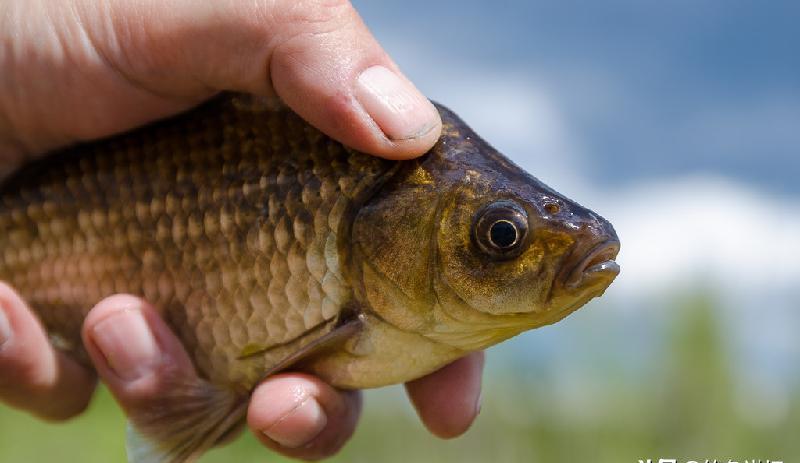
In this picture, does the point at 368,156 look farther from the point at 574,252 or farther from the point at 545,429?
the point at 545,429

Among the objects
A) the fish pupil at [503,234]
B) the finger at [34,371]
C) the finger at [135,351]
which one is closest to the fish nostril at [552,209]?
the fish pupil at [503,234]

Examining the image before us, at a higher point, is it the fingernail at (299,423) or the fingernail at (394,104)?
the fingernail at (394,104)

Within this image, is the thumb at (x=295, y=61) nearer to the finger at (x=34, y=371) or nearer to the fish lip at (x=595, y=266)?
the fish lip at (x=595, y=266)

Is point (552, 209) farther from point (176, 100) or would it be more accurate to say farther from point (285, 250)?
point (176, 100)

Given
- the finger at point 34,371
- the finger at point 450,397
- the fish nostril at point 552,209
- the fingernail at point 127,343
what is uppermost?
the fish nostril at point 552,209

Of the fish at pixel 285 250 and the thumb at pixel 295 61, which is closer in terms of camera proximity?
the fish at pixel 285 250

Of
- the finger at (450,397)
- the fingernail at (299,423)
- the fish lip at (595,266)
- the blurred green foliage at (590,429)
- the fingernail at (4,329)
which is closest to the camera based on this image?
A: the fish lip at (595,266)

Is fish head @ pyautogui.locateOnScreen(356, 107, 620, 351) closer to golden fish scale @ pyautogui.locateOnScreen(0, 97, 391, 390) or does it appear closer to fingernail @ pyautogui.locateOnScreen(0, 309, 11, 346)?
golden fish scale @ pyautogui.locateOnScreen(0, 97, 391, 390)

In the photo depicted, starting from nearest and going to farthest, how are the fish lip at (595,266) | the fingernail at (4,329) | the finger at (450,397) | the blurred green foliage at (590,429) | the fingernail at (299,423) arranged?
the fish lip at (595,266) < the fingernail at (299,423) < the fingernail at (4,329) < the finger at (450,397) < the blurred green foliage at (590,429)
